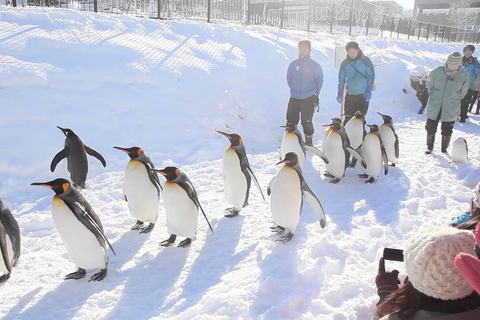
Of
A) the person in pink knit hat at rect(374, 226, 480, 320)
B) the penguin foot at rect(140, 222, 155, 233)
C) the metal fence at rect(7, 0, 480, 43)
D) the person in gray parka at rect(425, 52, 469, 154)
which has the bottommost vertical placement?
the penguin foot at rect(140, 222, 155, 233)

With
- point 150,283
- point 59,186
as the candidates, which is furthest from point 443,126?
point 59,186

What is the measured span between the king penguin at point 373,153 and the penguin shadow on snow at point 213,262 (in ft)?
6.38

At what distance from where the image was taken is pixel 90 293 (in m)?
2.42

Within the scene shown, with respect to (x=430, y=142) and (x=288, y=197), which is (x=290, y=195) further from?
(x=430, y=142)

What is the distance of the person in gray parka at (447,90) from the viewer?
5.00 meters

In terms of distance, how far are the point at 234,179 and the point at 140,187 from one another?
0.92 m

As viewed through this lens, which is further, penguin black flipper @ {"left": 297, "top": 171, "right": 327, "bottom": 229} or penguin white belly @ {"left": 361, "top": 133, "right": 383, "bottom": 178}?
penguin white belly @ {"left": 361, "top": 133, "right": 383, "bottom": 178}

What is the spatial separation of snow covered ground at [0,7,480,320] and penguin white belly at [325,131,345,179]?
0.19 m

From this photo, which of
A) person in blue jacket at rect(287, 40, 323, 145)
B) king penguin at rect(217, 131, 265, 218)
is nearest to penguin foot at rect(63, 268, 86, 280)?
king penguin at rect(217, 131, 265, 218)

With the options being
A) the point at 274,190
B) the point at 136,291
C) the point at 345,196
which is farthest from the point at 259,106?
the point at 136,291

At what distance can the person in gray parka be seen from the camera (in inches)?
197

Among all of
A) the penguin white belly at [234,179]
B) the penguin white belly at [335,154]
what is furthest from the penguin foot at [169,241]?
the penguin white belly at [335,154]

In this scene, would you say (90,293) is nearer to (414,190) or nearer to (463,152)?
(414,190)

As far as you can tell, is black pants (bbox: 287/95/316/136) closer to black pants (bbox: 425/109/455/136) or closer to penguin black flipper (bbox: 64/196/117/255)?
black pants (bbox: 425/109/455/136)
